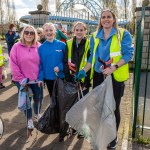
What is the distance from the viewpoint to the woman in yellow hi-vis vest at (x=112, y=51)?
3.04 m

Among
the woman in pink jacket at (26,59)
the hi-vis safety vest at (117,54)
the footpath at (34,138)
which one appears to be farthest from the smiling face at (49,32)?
the footpath at (34,138)

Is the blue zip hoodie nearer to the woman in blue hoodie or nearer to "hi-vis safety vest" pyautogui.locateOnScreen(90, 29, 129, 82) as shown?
the woman in blue hoodie

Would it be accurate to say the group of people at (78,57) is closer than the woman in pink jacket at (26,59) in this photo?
Yes

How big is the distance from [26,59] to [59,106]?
0.95m

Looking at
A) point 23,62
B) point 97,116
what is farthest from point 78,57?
point 97,116

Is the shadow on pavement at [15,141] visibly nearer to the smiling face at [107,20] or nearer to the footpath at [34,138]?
the footpath at [34,138]

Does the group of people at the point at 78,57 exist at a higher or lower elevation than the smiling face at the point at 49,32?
lower

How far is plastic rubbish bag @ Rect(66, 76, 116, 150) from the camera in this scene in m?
2.96

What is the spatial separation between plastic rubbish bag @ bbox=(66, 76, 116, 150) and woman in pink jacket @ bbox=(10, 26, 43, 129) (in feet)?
3.63

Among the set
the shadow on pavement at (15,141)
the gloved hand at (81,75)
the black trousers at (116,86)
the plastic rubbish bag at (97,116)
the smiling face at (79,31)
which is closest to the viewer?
the plastic rubbish bag at (97,116)

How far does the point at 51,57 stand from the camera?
3871mm

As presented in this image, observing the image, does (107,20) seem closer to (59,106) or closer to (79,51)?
(79,51)

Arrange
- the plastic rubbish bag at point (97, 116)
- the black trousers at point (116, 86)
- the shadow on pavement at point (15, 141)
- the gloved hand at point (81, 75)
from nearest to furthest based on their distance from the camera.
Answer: the plastic rubbish bag at point (97, 116), the black trousers at point (116, 86), the gloved hand at point (81, 75), the shadow on pavement at point (15, 141)

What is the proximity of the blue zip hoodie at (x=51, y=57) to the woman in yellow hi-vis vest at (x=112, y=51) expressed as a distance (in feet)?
2.28
